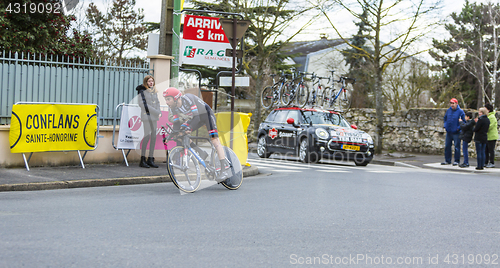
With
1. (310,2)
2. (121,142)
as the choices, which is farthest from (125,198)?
(310,2)

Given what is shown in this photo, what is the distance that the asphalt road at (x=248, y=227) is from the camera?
4.13 meters

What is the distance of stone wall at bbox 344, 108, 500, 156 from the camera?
64.9 ft

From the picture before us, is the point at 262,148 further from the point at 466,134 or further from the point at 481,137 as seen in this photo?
the point at 481,137

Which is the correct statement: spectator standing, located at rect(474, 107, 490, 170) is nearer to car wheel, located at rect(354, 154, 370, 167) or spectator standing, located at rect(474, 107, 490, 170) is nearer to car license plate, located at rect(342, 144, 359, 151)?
car wheel, located at rect(354, 154, 370, 167)

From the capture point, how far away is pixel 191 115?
7.57 meters

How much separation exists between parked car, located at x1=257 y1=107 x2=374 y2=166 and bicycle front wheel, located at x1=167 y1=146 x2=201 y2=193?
7157 millimetres

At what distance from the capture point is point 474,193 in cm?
848

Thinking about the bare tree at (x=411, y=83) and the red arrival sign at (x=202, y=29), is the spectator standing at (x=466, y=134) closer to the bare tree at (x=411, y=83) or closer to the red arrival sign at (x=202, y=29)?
the red arrival sign at (x=202, y=29)

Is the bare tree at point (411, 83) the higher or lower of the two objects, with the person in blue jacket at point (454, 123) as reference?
higher

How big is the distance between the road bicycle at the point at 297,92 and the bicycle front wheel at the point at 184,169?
9.27 meters

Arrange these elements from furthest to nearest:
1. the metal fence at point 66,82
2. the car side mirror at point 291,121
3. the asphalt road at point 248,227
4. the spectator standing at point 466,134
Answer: the car side mirror at point 291,121 → the spectator standing at point 466,134 → the metal fence at point 66,82 → the asphalt road at point 248,227

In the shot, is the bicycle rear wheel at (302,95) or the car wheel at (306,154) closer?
the car wheel at (306,154)

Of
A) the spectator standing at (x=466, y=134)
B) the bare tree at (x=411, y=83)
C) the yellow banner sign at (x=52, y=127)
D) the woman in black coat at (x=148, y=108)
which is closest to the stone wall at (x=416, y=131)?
the spectator standing at (x=466, y=134)

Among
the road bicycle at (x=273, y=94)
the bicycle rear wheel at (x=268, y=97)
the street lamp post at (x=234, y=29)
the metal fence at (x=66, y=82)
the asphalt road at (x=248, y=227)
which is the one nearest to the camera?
the asphalt road at (x=248, y=227)
